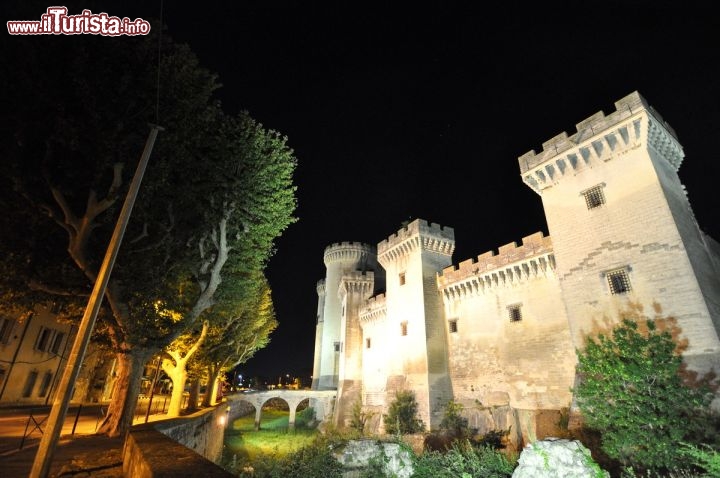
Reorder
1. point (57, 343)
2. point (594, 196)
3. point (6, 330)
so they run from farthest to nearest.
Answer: point (57, 343)
point (6, 330)
point (594, 196)

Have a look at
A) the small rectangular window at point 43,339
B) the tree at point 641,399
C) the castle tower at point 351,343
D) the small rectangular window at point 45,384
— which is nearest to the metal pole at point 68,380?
the tree at point 641,399

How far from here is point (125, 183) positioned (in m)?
10.9

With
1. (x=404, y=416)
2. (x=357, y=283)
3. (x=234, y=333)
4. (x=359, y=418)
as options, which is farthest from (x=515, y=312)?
(x=357, y=283)

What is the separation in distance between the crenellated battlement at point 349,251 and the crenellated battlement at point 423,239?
13.8 meters

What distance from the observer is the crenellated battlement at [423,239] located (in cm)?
2609

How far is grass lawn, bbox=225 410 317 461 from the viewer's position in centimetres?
2656

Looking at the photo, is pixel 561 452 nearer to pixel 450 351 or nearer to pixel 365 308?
pixel 450 351

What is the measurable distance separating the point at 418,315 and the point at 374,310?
7.86 meters

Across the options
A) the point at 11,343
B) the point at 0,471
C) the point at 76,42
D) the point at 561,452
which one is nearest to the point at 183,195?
the point at 76,42

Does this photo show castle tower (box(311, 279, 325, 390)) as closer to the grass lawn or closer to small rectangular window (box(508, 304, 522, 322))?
the grass lawn

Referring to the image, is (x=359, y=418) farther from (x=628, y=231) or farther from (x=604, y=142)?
(x=604, y=142)

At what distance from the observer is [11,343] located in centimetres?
2092

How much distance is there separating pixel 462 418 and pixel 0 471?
66.5ft

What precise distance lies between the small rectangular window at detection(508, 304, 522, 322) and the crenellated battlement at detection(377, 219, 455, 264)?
293 inches
